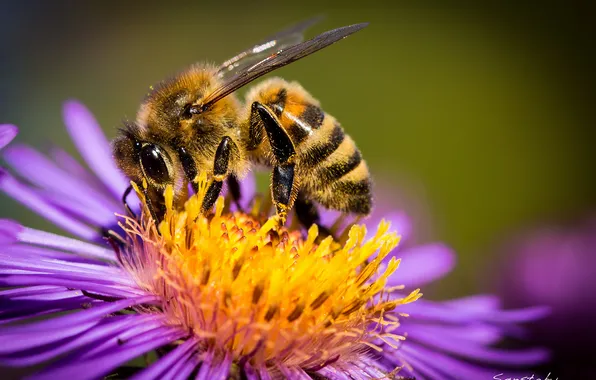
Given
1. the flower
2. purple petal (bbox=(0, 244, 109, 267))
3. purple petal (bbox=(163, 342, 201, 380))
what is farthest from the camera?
the flower

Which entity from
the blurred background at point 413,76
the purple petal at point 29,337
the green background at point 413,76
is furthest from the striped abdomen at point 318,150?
the green background at point 413,76

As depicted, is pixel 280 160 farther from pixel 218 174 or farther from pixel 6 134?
pixel 6 134

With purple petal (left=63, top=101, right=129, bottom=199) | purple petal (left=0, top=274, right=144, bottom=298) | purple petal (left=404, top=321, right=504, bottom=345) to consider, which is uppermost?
purple petal (left=63, top=101, right=129, bottom=199)

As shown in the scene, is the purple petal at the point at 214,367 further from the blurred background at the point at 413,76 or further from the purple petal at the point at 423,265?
the blurred background at the point at 413,76

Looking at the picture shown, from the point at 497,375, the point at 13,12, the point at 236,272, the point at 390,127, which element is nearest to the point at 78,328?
the point at 236,272

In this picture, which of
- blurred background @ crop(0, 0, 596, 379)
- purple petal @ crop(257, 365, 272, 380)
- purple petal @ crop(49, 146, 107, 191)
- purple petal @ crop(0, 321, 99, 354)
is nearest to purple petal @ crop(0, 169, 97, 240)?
purple petal @ crop(49, 146, 107, 191)

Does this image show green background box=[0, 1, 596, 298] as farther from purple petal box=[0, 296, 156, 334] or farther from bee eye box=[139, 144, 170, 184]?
purple petal box=[0, 296, 156, 334]

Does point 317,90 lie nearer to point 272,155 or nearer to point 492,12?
point 492,12

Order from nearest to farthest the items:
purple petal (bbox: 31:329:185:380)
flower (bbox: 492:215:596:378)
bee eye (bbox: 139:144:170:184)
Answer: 1. purple petal (bbox: 31:329:185:380)
2. bee eye (bbox: 139:144:170:184)
3. flower (bbox: 492:215:596:378)

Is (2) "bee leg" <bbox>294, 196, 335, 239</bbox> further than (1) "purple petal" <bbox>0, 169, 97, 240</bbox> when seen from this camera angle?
Yes
